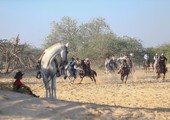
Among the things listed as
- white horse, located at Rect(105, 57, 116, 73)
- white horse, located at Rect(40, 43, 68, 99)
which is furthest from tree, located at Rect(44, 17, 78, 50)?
white horse, located at Rect(40, 43, 68, 99)

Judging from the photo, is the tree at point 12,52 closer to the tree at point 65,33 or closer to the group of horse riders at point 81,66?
the group of horse riders at point 81,66

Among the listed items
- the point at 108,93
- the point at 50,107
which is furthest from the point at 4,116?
the point at 108,93

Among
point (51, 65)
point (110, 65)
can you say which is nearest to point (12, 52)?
point (51, 65)

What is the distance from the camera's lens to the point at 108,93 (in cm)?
1916

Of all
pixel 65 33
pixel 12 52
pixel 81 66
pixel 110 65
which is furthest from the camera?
pixel 65 33

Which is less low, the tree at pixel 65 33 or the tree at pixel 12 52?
the tree at pixel 65 33

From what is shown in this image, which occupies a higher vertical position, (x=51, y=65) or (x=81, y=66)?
(x=81, y=66)

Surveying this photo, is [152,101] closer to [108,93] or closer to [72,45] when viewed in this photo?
[108,93]

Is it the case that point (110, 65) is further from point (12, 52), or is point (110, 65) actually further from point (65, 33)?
point (65, 33)

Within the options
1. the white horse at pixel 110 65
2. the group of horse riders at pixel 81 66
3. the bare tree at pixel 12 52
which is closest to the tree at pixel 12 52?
the bare tree at pixel 12 52

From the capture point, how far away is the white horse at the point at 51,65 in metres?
13.3

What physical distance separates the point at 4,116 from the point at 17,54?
417 cm

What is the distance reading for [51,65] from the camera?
13.4 meters

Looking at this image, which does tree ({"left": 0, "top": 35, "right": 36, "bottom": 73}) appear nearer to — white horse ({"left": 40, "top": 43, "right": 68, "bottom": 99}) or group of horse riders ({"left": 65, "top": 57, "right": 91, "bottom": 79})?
white horse ({"left": 40, "top": 43, "right": 68, "bottom": 99})
